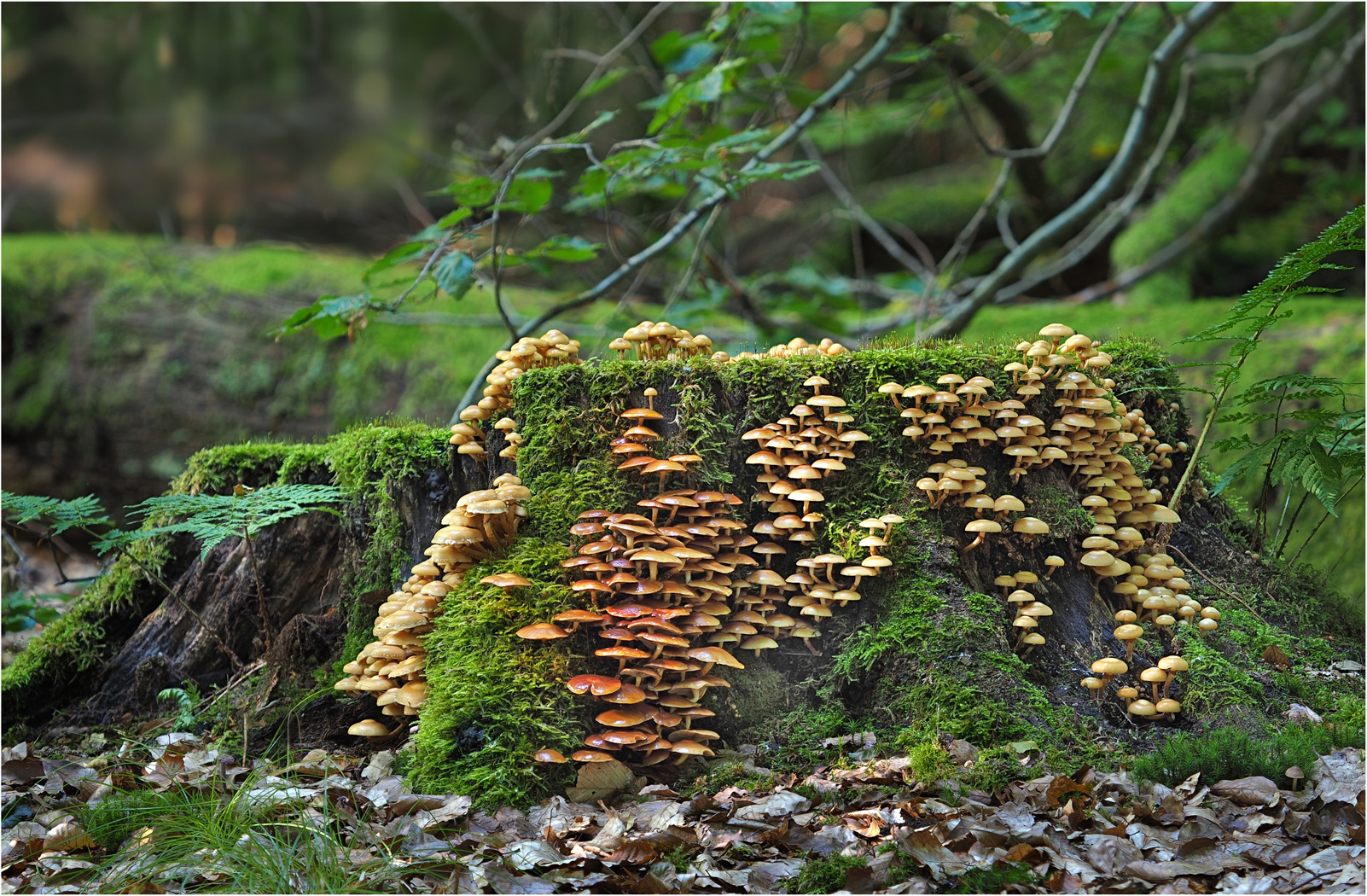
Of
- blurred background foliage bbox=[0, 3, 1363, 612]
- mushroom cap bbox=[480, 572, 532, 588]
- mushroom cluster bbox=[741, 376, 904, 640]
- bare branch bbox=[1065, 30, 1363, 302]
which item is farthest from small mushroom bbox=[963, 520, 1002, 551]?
bare branch bbox=[1065, 30, 1363, 302]

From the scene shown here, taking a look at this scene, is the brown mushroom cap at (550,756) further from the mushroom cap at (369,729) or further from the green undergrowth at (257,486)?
the green undergrowth at (257,486)

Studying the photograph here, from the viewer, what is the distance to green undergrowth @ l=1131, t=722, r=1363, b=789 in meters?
3.15

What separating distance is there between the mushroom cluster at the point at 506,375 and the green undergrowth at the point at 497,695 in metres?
0.78

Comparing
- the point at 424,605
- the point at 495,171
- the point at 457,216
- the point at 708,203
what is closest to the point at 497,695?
the point at 424,605

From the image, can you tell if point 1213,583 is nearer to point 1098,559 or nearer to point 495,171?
point 1098,559

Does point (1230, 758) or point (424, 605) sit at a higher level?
point (424, 605)

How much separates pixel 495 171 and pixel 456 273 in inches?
125

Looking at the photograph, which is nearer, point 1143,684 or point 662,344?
point 1143,684

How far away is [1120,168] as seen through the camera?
264 inches

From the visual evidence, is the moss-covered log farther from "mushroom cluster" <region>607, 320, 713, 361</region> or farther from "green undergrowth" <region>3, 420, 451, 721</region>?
"mushroom cluster" <region>607, 320, 713, 361</region>

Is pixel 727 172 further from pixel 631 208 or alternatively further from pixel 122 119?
pixel 122 119

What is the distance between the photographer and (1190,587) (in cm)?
412

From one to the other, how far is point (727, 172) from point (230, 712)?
14.2ft

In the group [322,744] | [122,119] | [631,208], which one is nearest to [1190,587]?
[322,744]
